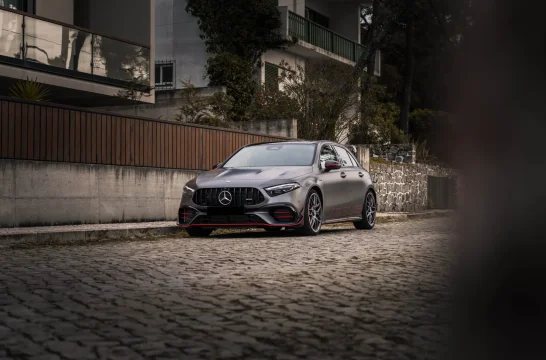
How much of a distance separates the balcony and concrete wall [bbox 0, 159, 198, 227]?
17.3 metres

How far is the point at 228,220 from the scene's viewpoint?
13.7 meters

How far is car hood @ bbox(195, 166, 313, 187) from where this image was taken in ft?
45.5

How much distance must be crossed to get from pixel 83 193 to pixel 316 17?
2791cm

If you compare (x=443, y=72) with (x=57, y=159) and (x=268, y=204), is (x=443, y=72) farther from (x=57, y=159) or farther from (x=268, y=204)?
(x=57, y=159)

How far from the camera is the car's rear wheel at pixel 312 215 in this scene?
14.0 metres

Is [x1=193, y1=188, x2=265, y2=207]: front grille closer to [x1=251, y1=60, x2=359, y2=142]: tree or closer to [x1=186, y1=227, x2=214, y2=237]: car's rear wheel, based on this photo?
[x1=186, y1=227, x2=214, y2=237]: car's rear wheel

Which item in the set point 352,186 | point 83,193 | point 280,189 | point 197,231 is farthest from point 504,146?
point 83,193

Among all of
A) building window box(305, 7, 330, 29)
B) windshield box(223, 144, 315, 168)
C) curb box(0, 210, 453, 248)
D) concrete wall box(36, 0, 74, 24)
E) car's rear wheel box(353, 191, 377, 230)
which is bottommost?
curb box(0, 210, 453, 248)

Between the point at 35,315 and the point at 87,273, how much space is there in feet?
8.38

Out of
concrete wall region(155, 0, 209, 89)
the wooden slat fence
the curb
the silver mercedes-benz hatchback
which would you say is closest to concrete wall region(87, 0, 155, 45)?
the wooden slat fence

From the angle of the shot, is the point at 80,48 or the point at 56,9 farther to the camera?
the point at 56,9

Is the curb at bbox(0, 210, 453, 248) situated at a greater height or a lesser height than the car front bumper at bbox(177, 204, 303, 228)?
lesser

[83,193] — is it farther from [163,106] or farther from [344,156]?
[163,106]

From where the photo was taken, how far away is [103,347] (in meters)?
4.91
